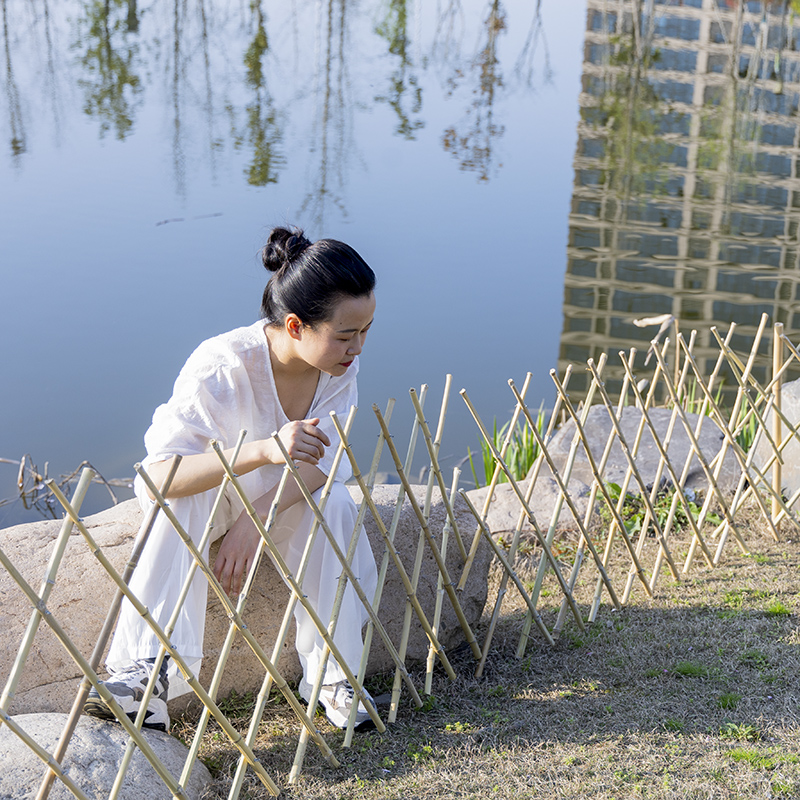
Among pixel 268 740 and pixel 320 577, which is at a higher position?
pixel 320 577

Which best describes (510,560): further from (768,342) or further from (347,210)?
(347,210)

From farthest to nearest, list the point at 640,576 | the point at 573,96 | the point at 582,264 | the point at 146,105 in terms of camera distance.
Result: the point at 573,96 < the point at 146,105 < the point at 582,264 < the point at 640,576

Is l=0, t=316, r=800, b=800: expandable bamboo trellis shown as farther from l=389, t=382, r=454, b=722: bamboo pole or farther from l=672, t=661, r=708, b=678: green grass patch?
l=672, t=661, r=708, b=678: green grass patch

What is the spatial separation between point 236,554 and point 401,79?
1117 cm

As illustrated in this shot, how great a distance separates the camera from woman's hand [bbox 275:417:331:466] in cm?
177

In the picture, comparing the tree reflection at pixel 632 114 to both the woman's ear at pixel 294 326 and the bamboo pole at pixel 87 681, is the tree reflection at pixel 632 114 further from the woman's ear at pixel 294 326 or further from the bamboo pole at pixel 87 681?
the bamboo pole at pixel 87 681

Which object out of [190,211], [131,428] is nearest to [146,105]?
[190,211]

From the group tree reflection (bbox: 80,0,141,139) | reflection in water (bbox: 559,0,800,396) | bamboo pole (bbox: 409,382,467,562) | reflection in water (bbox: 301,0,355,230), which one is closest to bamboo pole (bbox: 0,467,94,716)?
bamboo pole (bbox: 409,382,467,562)

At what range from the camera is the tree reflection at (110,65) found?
375 inches

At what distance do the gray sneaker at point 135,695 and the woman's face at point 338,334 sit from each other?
761 millimetres

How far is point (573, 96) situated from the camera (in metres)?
11.9

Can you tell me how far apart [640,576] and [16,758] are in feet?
5.87

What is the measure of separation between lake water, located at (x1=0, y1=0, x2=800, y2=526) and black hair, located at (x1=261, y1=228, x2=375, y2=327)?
1.67m

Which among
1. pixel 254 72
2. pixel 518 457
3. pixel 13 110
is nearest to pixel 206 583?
pixel 518 457
